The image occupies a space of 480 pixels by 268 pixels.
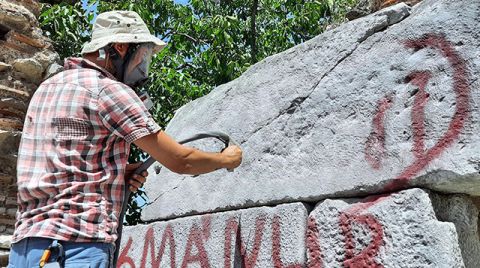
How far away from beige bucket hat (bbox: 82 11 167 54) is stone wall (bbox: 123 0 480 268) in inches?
30.9

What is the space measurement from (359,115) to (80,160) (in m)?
1.14

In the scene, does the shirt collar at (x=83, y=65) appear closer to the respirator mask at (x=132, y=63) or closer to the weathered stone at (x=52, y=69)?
the respirator mask at (x=132, y=63)

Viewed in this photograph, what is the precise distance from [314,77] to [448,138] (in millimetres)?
777

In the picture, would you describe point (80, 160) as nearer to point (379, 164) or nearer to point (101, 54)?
point (101, 54)

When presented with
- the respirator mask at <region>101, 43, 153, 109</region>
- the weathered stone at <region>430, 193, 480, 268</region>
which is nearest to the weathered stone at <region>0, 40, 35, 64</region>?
the respirator mask at <region>101, 43, 153, 109</region>

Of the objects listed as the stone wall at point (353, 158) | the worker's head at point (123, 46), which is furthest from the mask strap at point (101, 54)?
the stone wall at point (353, 158)

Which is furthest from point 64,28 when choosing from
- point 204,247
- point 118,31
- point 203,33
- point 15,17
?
point 118,31

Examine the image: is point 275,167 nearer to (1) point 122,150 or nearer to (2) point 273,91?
(2) point 273,91

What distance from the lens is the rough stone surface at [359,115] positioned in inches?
85.3

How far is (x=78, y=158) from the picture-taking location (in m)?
2.10

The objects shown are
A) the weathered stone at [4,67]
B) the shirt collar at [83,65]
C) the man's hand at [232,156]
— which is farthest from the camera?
the weathered stone at [4,67]

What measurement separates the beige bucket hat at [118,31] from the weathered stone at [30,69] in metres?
2.88

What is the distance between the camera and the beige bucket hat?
2.28 metres

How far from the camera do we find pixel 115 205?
86.0 inches
